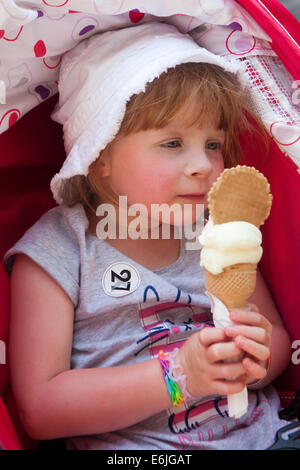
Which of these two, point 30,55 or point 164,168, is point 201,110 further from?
point 30,55

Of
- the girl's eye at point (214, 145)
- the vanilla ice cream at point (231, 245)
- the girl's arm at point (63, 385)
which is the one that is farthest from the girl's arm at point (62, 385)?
the girl's eye at point (214, 145)

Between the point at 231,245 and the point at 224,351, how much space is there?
14 centimetres

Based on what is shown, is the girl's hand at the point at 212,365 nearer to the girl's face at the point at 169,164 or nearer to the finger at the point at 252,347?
the finger at the point at 252,347

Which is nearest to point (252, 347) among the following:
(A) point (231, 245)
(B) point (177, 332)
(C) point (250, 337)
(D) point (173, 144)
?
(C) point (250, 337)

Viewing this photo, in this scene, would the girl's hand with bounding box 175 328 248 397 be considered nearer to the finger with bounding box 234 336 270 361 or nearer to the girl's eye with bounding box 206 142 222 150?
the finger with bounding box 234 336 270 361

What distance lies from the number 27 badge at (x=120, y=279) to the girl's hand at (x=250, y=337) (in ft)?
0.94

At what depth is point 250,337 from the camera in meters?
0.76

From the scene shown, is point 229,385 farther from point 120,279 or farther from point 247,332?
point 120,279

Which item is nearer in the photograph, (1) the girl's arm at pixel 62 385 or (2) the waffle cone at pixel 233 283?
(2) the waffle cone at pixel 233 283

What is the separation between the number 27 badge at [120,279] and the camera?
101 cm

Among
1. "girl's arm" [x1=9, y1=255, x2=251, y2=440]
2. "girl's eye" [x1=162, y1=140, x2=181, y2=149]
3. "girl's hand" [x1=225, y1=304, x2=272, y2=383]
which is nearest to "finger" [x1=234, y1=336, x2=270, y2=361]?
"girl's hand" [x1=225, y1=304, x2=272, y2=383]

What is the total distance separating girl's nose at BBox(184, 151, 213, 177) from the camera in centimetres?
93

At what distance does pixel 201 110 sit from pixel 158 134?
0.09 m

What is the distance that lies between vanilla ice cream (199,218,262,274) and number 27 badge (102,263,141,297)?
0.91 ft
